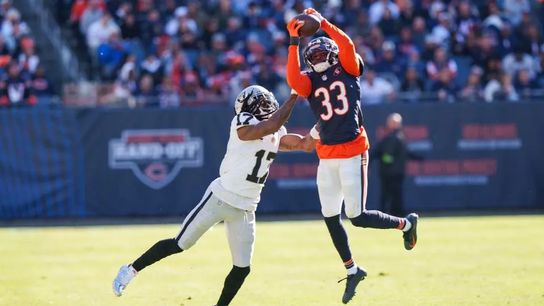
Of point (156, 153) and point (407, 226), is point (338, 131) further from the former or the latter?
point (156, 153)

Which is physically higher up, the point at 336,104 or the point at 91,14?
the point at 91,14

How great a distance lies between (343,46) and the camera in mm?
8766

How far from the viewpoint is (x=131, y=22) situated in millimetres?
20891

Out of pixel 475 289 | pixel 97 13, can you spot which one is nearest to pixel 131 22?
pixel 97 13

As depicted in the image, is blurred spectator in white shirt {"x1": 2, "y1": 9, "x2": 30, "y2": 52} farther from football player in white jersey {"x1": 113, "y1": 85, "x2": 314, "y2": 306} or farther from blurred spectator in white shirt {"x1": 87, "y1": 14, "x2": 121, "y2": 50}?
football player in white jersey {"x1": 113, "y1": 85, "x2": 314, "y2": 306}

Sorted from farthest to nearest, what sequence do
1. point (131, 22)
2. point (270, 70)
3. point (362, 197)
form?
point (131, 22)
point (270, 70)
point (362, 197)

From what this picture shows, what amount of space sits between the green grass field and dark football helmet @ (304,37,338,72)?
86.2 inches

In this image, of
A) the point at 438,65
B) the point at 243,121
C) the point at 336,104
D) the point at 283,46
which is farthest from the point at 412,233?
the point at 283,46

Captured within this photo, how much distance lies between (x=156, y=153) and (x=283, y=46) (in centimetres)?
393

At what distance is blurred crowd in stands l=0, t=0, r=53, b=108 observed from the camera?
19.0 metres

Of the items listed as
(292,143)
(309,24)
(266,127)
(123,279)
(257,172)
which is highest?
(309,24)

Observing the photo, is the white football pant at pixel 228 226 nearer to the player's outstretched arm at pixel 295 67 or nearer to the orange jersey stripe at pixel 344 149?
the orange jersey stripe at pixel 344 149

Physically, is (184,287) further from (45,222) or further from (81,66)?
(81,66)

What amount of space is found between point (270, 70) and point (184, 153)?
8.26 feet
